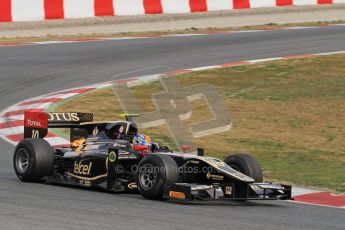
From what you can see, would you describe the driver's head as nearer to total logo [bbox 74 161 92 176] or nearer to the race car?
the race car

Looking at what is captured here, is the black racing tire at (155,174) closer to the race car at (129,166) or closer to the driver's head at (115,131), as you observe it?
the race car at (129,166)

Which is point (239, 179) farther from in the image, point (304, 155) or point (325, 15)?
point (325, 15)

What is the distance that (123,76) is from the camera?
19.2 meters

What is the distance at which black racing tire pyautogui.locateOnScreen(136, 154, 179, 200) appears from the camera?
9875 millimetres

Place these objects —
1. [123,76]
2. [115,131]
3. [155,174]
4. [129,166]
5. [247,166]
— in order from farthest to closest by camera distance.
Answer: [123,76], [115,131], [129,166], [247,166], [155,174]

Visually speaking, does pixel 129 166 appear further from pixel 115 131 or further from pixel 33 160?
pixel 33 160

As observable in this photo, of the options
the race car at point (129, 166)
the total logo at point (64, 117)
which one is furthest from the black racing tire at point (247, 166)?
the total logo at point (64, 117)

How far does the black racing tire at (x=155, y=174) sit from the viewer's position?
9875mm

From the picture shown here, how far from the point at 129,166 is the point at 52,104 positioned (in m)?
6.13

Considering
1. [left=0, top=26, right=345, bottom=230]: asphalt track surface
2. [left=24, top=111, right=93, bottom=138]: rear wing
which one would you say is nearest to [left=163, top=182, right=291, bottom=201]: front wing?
[left=0, top=26, right=345, bottom=230]: asphalt track surface

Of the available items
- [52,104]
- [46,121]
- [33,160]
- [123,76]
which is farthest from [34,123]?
[123,76]

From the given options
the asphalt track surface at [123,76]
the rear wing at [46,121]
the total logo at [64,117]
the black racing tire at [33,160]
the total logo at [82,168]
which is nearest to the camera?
the asphalt track surface at [123,76]

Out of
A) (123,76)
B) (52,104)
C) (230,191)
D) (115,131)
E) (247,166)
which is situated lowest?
(230,191)

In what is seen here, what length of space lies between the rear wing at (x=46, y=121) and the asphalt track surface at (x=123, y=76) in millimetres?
609
